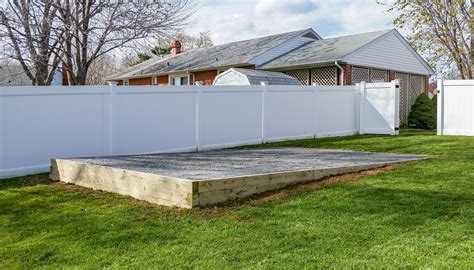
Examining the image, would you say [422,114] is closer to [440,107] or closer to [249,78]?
[440,107]

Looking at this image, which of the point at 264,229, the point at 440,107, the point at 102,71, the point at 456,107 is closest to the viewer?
the point at 264,229

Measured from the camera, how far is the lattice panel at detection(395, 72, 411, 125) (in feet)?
65.2

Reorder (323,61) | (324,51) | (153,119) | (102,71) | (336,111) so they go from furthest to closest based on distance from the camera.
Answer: (102,71)
(324,51)
(323,61)
(336,111)
(153,119)

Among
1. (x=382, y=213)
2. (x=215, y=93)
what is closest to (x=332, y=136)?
(x=215, y=93)

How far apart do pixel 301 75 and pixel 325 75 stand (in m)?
1.07

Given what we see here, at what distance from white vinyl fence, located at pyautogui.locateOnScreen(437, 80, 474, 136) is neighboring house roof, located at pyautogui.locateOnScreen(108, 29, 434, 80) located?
14.0ft

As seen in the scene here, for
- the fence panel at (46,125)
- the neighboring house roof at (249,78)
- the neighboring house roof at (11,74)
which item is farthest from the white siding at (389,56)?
the neighboring house roof at (11,74)

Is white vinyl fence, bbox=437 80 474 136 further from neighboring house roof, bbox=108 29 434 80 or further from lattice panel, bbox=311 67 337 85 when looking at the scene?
lattice panel, bbox=311 67 337 85

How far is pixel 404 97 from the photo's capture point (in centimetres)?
2030

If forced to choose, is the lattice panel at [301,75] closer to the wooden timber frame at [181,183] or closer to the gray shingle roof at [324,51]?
the gray shingle roof at [324,51]

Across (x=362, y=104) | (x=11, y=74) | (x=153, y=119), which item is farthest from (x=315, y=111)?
(x=11, y=74)

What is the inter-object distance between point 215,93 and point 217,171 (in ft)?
14.7

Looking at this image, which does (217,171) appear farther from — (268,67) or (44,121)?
(268,67)

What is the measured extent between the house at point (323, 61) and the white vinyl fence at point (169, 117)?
3621mm
